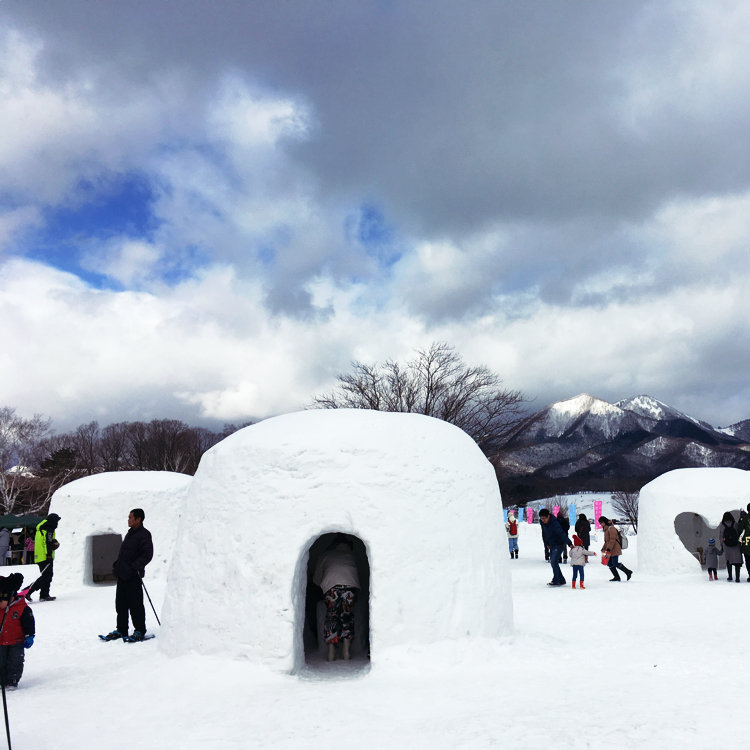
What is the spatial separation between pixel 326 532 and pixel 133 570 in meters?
3.01

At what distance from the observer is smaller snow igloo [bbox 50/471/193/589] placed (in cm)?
1566

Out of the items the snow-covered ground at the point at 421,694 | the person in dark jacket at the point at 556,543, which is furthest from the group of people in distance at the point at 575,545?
the snow-covered ground at the point at 421,694

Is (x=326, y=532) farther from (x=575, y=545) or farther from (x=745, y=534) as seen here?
(x=745, y=534)

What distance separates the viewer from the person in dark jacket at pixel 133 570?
8.31 m

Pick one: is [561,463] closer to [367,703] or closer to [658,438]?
[658,438]

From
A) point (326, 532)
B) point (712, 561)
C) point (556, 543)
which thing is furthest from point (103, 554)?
point (712, 561)

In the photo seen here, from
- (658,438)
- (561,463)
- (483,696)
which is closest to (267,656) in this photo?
(483,696)

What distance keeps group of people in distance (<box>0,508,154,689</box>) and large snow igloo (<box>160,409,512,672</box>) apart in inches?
51.4

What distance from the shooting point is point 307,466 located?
22.6 feet

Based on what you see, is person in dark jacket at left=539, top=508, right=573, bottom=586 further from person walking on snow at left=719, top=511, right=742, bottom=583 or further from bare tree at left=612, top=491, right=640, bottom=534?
bare tree at left=612, top=491, right=640, bottom=534

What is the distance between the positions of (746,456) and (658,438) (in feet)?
137

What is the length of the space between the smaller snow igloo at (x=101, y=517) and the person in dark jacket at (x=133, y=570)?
23.4 ft

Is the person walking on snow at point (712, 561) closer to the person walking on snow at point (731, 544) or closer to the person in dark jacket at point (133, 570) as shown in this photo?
the person walking on snow at point (731, 544)

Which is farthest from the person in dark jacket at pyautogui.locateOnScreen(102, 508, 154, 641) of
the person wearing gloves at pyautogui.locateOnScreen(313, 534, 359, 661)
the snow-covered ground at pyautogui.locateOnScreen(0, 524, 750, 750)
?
the person wearing gloves at pyautogui.locateOnScreen(313, 534, 359, 661)
